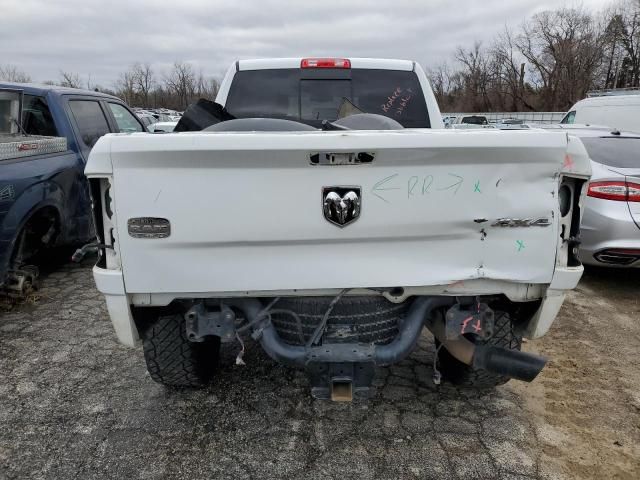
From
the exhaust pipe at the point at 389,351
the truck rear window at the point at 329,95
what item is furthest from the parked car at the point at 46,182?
the exhaust pipe at the point at 389,351

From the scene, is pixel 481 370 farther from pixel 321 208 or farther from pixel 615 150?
pixel 615 150

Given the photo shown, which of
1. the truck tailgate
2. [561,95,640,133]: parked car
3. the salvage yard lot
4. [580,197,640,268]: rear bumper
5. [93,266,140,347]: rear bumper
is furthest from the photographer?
[561,95,640,133]: parked car

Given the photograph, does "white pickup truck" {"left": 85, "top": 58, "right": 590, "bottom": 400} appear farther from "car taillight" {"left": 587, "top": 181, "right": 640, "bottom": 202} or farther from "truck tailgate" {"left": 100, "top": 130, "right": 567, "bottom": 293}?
"car taillight" {"left": 587, "top": 181, "right": 640, "bottom": 202}

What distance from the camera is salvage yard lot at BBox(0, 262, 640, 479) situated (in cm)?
262

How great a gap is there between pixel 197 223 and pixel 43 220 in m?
3.32

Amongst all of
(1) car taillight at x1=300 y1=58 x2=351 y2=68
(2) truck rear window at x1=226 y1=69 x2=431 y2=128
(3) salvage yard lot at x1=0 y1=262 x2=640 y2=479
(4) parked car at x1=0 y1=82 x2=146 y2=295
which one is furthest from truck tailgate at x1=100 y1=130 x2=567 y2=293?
(4) parked car at x1=0 y1=82 x2=146 y2=295

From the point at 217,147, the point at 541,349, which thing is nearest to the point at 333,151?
the point at 217,147

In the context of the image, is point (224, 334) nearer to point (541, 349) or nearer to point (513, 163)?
point (513, 163)

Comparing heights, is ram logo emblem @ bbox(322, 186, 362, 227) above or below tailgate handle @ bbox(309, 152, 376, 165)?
below

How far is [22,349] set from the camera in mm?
3939

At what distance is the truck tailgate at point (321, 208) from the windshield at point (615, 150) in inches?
134

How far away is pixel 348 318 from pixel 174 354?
1.06m

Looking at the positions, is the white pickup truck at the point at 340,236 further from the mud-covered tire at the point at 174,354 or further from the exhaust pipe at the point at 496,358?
the mud-covered tire at the point at 174,354

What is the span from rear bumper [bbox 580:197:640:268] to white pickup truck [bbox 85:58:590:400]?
9.09 feet
